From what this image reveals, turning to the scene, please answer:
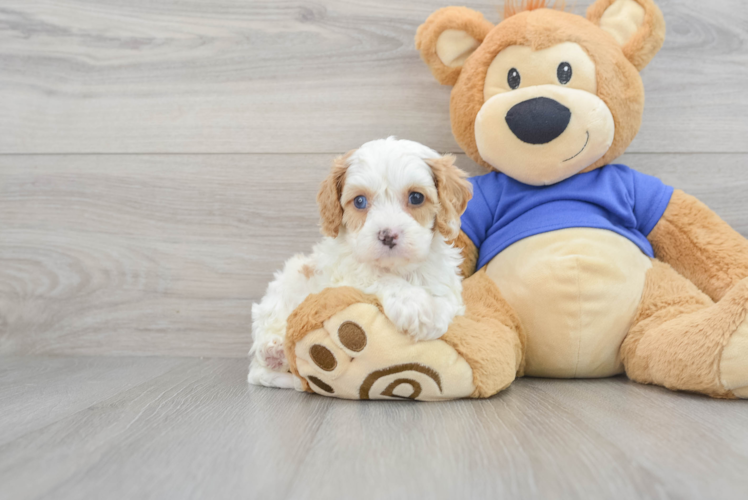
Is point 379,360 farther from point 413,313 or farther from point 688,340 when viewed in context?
point 688,340

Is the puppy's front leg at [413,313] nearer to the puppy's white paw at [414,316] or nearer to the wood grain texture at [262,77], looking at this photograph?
the puppy's white paw at [414,316]

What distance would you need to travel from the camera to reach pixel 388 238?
904 mm

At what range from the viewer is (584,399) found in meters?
0.95

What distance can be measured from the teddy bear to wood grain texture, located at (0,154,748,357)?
1.55 feet

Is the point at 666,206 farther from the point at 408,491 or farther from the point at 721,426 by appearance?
the point at 408,491

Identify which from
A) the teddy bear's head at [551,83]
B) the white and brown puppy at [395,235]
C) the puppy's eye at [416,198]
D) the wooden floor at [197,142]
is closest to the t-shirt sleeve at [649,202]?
the teddy bear's head at [551,83]

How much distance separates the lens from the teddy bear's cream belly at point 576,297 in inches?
42.6

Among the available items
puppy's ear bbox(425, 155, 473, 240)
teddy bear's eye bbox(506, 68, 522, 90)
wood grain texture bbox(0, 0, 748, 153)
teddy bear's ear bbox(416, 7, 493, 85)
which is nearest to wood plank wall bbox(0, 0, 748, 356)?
wood grain texture bbox(0, 0, 748, 153)

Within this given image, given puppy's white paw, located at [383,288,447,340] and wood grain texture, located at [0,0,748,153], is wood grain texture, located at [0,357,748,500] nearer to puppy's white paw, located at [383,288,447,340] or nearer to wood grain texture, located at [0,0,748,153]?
puppy's white paw, located at [383,288,447,340]

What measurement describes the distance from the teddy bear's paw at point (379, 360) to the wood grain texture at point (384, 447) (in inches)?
1.2

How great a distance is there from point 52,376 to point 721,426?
1341 millimetres

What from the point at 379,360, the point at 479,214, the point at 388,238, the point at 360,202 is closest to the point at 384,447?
the point at 379,360

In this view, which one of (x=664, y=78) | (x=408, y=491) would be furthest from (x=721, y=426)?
(x=664, y=78)

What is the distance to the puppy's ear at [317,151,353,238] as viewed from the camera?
1008 millimetres
